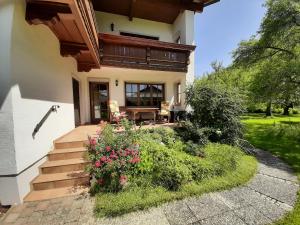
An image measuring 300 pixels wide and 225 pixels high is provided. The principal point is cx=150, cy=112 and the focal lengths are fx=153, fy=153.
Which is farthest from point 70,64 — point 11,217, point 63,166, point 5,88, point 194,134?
point 194,134

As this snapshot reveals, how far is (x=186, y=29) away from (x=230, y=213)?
7.59 metres

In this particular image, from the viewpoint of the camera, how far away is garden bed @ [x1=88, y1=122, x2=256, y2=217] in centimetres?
277

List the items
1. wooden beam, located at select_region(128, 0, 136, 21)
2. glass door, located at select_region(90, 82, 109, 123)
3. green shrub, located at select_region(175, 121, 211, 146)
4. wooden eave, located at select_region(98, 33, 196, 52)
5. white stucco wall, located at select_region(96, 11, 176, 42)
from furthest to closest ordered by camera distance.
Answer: glass door, located at select_region(90, 82, 109, 123), white stucco wall, located at select_region(96, 11, 176, 42), wooden beam, located at select_region(128, 0, 136, 21), wooden eave, located at select_region(98, 33, 196, 52), green shrub, located at select_region(175, 121, 211, 146)

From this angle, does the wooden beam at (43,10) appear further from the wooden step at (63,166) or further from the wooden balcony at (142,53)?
the wooden balcony at (142,53)

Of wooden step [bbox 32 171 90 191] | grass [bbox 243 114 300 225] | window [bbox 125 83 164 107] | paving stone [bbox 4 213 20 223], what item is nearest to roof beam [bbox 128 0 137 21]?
window [bbox 125 83 164 107]

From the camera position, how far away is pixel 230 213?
249cm

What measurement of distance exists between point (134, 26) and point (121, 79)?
2918mm

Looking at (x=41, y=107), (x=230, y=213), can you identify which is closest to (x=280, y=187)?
(x=230, y=213)

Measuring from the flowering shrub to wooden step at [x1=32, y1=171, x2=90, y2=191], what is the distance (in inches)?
16.1

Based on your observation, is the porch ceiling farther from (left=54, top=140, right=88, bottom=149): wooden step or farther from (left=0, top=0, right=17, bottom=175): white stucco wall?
(left=54, top=140, right=88, bottom=149): wooden step

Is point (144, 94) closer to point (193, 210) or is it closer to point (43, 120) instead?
point (43, 120)

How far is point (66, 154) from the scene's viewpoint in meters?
3.80

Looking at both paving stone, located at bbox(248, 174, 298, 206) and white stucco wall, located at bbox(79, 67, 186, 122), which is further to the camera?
white stucco wall, located at bbox(79, 67, 186, 122)

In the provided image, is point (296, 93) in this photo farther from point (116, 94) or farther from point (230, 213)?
point (116, 94)
